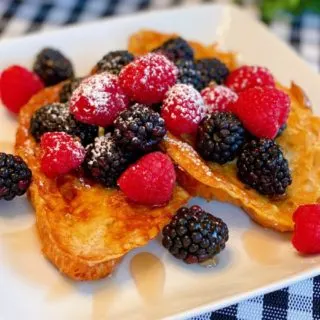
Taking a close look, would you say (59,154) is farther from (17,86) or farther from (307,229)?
(307,229)

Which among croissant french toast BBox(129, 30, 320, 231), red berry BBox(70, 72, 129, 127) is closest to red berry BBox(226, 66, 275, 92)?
croissant french toast BBox(129, 30, 320, 231)

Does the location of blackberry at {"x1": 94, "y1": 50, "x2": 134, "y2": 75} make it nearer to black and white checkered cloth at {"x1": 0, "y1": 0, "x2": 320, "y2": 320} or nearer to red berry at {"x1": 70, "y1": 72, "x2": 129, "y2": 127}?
red berry at {"x1": 70, "y1": 72, "x2": 129, "y2": 127}

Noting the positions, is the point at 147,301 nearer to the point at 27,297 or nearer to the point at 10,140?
the point at 27,297

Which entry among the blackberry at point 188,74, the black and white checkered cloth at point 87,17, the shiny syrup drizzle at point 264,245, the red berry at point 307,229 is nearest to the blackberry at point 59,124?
the blackberry at point 188,74

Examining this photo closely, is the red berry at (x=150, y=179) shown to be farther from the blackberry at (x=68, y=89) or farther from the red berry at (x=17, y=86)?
the red berry at (x=17, y=86)

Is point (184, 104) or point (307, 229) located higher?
point (184, 104)

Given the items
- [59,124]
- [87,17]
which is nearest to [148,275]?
[59,124]
